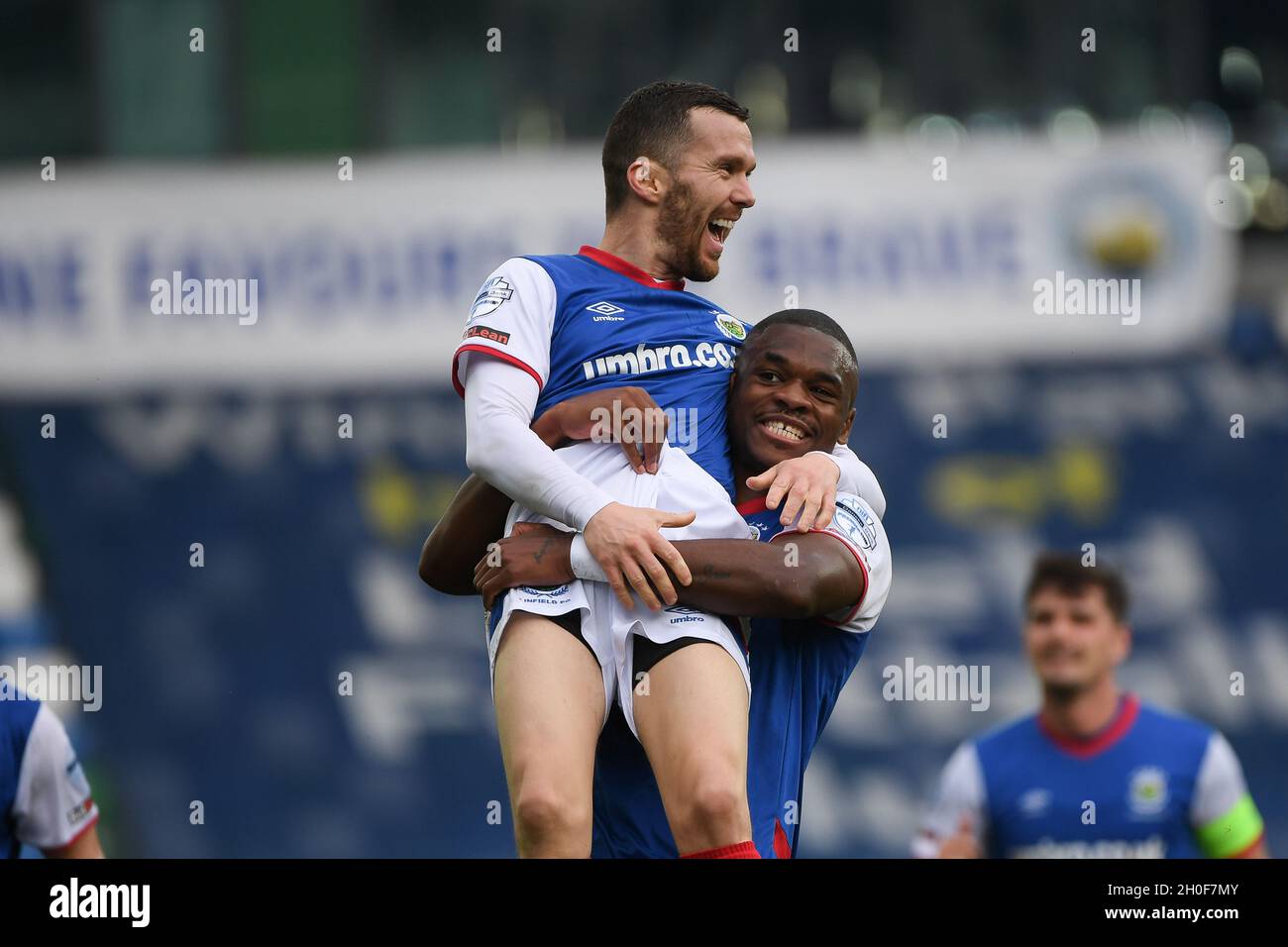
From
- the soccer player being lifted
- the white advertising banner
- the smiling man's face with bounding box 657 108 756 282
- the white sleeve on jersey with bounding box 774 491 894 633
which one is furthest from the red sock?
the white advertising banner

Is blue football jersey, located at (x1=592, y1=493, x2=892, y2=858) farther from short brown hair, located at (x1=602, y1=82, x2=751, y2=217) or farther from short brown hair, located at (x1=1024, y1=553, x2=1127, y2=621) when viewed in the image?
short brown hair, located at (x1=1024, y1=553, x2=1127, y2=621)

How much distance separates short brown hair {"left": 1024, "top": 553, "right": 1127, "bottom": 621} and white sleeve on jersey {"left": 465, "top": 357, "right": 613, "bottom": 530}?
3846 millimetres

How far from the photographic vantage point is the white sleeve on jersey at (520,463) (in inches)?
151

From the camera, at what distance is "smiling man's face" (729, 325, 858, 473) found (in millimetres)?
4113

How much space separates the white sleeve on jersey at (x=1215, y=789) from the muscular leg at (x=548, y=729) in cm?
406

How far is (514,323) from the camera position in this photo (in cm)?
402

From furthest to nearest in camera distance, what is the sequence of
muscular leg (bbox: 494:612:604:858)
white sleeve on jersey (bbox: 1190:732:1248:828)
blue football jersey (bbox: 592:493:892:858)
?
white sleeve on jersey (bbox: 1190:732:1248:828) < blue football jersey (bbox: 592:493:892:858) < muscular leg (bbox: 494:612:604:858)

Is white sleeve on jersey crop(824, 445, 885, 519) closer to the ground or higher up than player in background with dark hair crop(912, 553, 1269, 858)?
higher up

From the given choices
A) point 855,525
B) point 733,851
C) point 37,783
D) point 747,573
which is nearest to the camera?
point 733,851

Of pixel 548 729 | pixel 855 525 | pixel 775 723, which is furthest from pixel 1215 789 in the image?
pixel 548 729

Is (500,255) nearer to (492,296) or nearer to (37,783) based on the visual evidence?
(37,783)

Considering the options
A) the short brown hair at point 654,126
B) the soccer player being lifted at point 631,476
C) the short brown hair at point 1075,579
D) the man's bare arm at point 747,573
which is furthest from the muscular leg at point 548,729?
the short brown hair at point 1075,579

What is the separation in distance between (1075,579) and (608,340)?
3749 millimetres

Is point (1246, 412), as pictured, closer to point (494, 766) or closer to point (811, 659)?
point (494, 766)
